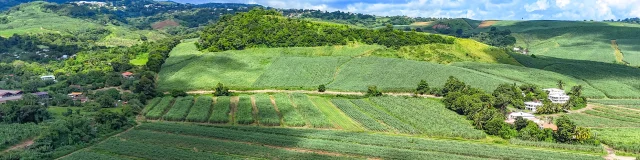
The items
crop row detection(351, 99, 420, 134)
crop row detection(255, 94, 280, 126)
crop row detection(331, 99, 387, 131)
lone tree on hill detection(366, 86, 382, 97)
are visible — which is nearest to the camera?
crop row detection(351, 99, 420, 134)

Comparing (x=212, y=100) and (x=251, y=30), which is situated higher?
(x=251, y=30)

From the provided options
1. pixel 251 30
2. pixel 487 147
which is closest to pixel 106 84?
pixel 251 30

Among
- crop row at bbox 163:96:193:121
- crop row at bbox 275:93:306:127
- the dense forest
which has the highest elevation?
the dense forest

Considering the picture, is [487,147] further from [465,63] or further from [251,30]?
[251,30]

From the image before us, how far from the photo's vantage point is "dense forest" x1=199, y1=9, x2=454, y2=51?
141000mm

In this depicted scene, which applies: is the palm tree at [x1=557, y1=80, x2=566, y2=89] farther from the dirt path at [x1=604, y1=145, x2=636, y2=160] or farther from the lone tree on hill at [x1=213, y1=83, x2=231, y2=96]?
the lone tree on hill at [x1=213, y1=83, x2=231, y2=96]

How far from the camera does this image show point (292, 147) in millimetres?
61125

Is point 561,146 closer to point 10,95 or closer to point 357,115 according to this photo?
point 357,115

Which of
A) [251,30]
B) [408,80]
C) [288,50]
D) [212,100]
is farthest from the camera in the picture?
[251,30]

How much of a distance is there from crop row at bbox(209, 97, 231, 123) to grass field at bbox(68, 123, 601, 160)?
219 inches

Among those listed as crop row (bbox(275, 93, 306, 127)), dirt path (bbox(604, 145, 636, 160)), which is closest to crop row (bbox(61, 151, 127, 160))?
crop row (bbox(275, 93, 306, 127))

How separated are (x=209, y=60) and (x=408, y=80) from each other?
5595 centimetres

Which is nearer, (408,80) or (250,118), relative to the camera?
(250,118)

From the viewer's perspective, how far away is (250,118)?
7638 cm
